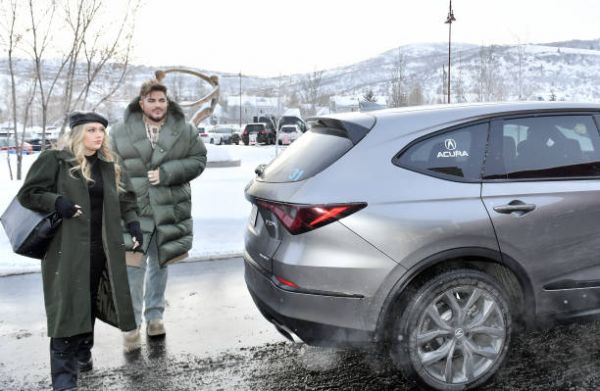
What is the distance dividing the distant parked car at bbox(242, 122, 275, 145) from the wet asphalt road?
33.7 metres

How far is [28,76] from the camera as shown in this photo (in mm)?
15156

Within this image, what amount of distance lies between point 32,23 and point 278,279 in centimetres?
1180

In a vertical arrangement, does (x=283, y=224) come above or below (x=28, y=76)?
below

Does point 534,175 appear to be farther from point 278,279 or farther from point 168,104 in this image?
point 168,104

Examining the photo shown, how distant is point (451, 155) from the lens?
305 centimetres

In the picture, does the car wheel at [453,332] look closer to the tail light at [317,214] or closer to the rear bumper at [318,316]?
the rear bumper at [318,316]

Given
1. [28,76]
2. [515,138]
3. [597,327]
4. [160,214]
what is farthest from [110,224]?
[28,76]

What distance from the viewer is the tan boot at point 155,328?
4.02m

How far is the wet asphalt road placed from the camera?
320 centimetres

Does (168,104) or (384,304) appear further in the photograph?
(168,104)

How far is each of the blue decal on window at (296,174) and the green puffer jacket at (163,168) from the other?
122cm

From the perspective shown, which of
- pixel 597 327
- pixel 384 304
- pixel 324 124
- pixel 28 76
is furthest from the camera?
pixel 28 76

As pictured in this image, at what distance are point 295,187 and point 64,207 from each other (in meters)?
1.22

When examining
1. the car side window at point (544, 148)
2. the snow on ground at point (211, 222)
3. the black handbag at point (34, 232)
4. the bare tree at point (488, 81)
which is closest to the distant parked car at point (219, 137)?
the bare tree at point (488, 81)
